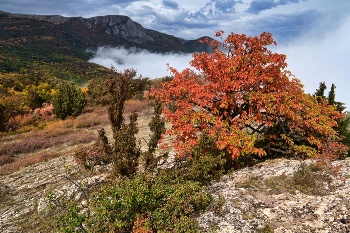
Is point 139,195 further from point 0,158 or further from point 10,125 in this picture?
point 10,125

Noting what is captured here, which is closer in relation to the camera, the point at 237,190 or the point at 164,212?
the point at 164,212

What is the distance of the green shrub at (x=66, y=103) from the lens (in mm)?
23469

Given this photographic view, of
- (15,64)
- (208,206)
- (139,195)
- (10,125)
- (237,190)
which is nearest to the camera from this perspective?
(139,195)

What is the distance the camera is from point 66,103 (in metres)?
23.4

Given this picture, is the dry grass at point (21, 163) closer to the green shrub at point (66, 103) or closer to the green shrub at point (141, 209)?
the green shrub at point (141, 209)

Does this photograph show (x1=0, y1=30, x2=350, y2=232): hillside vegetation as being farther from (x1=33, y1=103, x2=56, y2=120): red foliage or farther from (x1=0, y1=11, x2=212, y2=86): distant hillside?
(x1=0, y1=11, x2=212, y2=86): distant hillside

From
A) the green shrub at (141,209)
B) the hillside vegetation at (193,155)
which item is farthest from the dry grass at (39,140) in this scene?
the green shrub at (141,209)

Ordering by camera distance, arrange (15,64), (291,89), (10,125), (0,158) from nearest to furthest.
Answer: (291,89), (0,158), (10,125), (15,64)

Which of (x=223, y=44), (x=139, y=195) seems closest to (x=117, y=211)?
(x=139, y=195)

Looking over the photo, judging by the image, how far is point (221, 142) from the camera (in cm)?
646

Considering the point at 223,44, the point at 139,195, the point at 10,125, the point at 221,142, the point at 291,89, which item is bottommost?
the point at 10,125

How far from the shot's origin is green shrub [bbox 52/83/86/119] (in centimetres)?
2347

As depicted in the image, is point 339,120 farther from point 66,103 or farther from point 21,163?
point 66,103

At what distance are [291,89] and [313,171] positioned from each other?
3.39m
